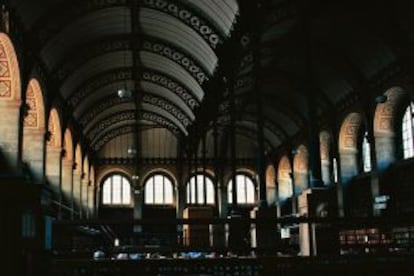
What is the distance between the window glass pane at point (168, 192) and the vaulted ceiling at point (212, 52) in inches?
343

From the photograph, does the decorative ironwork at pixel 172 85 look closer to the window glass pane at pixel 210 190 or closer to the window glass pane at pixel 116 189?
the window glass pane at pixel 210 190

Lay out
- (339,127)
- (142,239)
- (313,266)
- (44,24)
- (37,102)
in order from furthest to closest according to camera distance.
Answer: (142,239) < (339,127) < (37,102) < (44,24) < (313,266)

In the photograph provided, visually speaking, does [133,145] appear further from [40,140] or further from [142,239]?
[40,140]

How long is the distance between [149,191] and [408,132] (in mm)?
24304

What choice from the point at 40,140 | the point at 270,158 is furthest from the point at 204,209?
the point at 270,158

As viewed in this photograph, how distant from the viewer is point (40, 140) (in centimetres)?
2339

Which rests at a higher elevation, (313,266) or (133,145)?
(133,145)

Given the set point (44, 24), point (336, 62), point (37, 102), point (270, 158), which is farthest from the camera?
point (270, 158)

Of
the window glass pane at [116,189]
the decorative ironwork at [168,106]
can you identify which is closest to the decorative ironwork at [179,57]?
the decorative ironwork at [168,106]

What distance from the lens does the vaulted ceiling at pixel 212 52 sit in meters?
19.0

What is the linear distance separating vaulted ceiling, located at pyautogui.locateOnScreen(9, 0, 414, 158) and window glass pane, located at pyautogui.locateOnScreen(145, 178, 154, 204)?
29.5 ft

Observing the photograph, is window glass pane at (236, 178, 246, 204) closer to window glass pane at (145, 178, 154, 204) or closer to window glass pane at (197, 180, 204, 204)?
window glass pane at (197, 180, 204, 204)

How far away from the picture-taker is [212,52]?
22.7 m

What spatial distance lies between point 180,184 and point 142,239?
10315 mm
